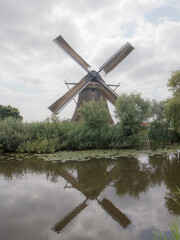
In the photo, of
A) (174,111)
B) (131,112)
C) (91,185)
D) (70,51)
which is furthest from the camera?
(70,51)

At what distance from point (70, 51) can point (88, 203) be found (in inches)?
628

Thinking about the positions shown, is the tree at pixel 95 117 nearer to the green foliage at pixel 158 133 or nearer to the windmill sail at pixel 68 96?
the green foliage at pixel 158 133

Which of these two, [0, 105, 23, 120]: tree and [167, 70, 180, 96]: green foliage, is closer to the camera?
[167, 70, 180, 96]: green foliage

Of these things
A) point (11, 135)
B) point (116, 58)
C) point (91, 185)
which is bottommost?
point (91, 185)

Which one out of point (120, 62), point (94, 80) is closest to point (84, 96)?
point (94, 80)

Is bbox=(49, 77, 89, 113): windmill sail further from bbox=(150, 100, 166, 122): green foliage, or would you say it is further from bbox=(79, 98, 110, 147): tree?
bbox=(150, 100, 166, 122): green foliage

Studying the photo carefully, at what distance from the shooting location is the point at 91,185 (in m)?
5.30

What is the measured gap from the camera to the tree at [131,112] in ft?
40.2

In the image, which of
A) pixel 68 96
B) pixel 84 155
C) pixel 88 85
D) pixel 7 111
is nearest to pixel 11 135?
pixel 84 155

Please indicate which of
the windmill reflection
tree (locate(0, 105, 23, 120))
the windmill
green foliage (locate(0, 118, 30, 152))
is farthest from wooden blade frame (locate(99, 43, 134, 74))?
tree (locate(0, 105, 23, 120))

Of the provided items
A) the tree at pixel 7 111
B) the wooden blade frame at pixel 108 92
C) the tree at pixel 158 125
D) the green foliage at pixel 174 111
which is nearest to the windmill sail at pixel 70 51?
the wooden blade frame at pixel 108 92

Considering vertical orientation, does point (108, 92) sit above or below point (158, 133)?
above

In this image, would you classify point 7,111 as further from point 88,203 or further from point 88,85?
point 88,203

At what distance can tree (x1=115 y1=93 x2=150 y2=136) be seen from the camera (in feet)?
40.2
